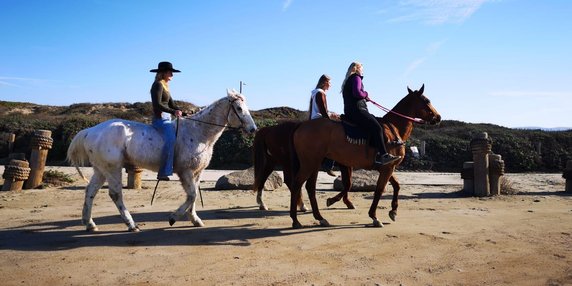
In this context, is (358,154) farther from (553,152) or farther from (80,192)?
(553,152)

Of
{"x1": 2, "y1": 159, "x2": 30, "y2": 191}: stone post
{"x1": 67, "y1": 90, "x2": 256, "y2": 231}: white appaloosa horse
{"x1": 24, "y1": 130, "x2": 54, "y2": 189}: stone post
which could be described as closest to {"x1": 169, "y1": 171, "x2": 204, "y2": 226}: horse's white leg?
{"x1": 67, "y1": 90, "x2": 256, "y2": 231}: white appaloosa horse

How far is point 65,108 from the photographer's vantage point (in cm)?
3706

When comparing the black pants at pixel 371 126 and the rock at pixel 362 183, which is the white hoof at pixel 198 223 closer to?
the black pants at pixel 371 126

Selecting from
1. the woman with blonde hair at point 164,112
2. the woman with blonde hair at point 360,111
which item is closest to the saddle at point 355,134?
the woman with blonde hair at point 360,111

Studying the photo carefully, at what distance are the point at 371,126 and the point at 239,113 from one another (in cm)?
217

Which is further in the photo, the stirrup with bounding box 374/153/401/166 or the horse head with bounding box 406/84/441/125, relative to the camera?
the horse head with bounding box 406/84/441/125

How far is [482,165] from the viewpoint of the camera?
35.2 feet

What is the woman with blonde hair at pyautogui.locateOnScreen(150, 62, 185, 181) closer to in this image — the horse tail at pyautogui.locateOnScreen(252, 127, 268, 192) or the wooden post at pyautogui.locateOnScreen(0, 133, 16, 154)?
the horse tail at pyautogui.locateOnScreen(252, 127, 268, 192)

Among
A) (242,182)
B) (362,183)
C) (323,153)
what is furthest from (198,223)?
(362,183)

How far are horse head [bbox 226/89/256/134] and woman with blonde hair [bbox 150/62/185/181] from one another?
0.82 meters

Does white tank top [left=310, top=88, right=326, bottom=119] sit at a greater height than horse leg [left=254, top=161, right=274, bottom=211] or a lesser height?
greater

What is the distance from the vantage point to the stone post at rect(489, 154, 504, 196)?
35.8 feet

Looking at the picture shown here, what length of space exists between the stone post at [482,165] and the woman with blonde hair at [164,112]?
7.58 metres

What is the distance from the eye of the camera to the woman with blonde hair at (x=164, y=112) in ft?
21.2
